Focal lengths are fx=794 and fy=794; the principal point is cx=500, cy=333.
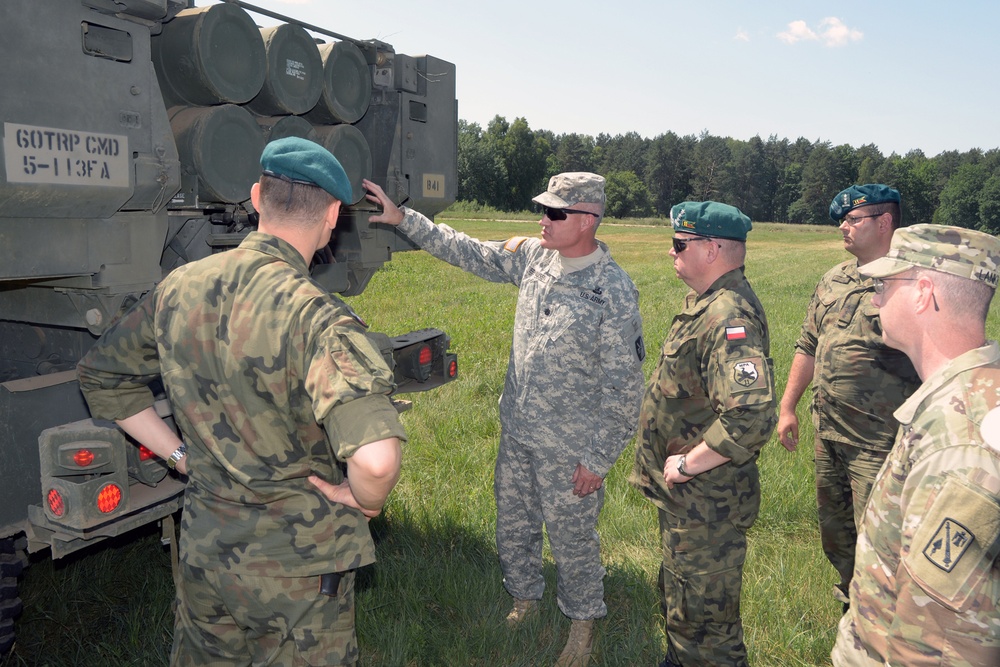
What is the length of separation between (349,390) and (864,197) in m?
3.08

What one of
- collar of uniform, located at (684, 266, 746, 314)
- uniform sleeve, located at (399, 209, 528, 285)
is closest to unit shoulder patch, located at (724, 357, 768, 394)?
collar of uniform, located at (684, 266, 746, 314)

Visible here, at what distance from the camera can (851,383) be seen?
3.77m

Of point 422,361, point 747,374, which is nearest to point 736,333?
point 747,374

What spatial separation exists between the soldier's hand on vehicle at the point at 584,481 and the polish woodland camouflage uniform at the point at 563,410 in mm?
27

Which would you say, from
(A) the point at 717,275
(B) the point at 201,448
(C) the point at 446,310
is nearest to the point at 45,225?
(B) the point at 201,448

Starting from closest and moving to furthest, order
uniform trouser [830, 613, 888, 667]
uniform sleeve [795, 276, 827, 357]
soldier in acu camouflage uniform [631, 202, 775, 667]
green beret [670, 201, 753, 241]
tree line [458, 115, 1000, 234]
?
uniform trouser [830, 613, 888, 667] < soldier in acu camouflage uniform [631, 202, 775, 667] < green beret [670, 201, 753, 241] < uniform sleeve [795, 276, 827, 357] < tree line [458, 115, 1000, 234]

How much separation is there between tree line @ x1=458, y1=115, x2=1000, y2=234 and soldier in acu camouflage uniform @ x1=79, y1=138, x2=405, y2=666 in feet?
268

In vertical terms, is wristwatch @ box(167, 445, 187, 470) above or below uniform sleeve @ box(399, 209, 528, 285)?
below

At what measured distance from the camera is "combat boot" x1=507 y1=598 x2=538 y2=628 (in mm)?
3701

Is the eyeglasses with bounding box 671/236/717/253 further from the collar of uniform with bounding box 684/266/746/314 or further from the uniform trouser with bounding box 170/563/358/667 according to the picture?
the uniform trouser with bounding box 170/563/358/667

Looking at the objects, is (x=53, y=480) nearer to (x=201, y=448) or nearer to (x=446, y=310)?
(x=201, y=448)

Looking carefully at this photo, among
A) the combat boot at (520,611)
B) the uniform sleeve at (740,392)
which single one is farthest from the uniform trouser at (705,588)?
the combat boot at (520,611)

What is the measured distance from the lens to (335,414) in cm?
190

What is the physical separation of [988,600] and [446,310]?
1108 centimetres
